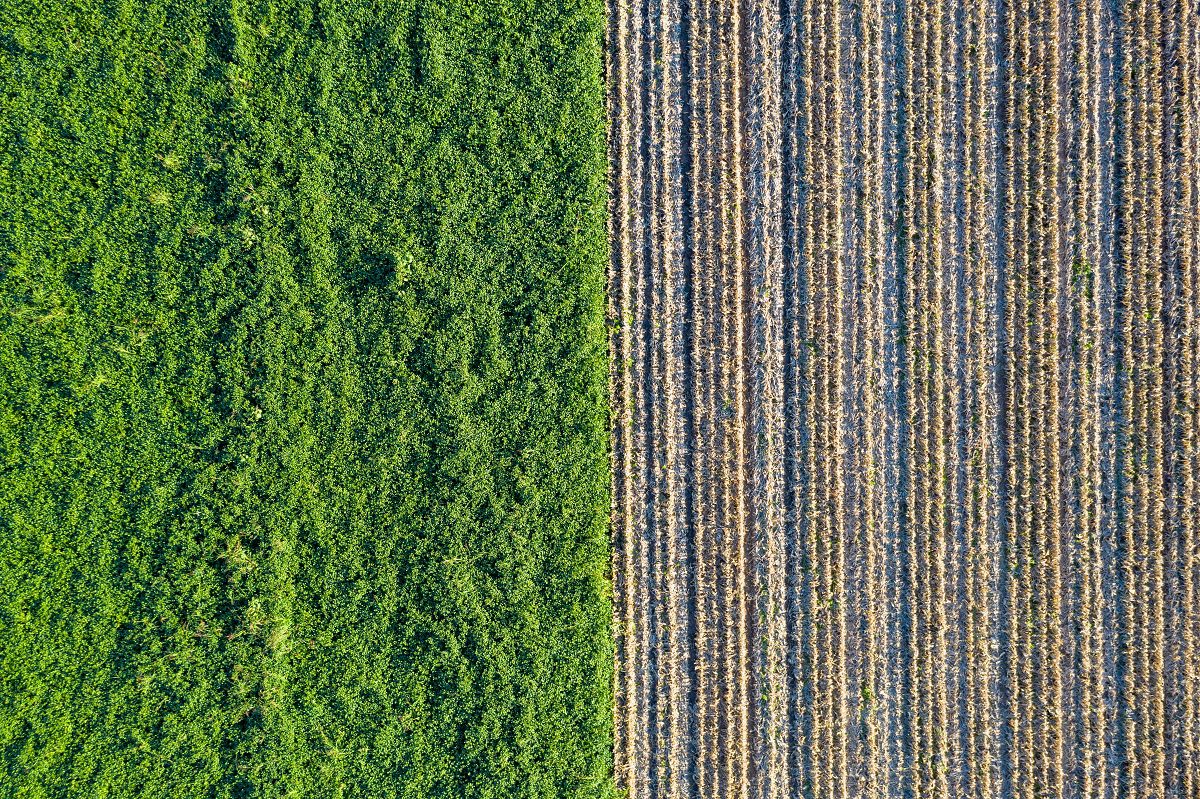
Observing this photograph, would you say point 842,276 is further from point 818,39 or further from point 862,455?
point 818,39

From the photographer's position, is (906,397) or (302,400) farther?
(906,397)

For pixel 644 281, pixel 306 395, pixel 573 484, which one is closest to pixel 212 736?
pixel 306 395

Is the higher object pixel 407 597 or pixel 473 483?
pixel 473 483
